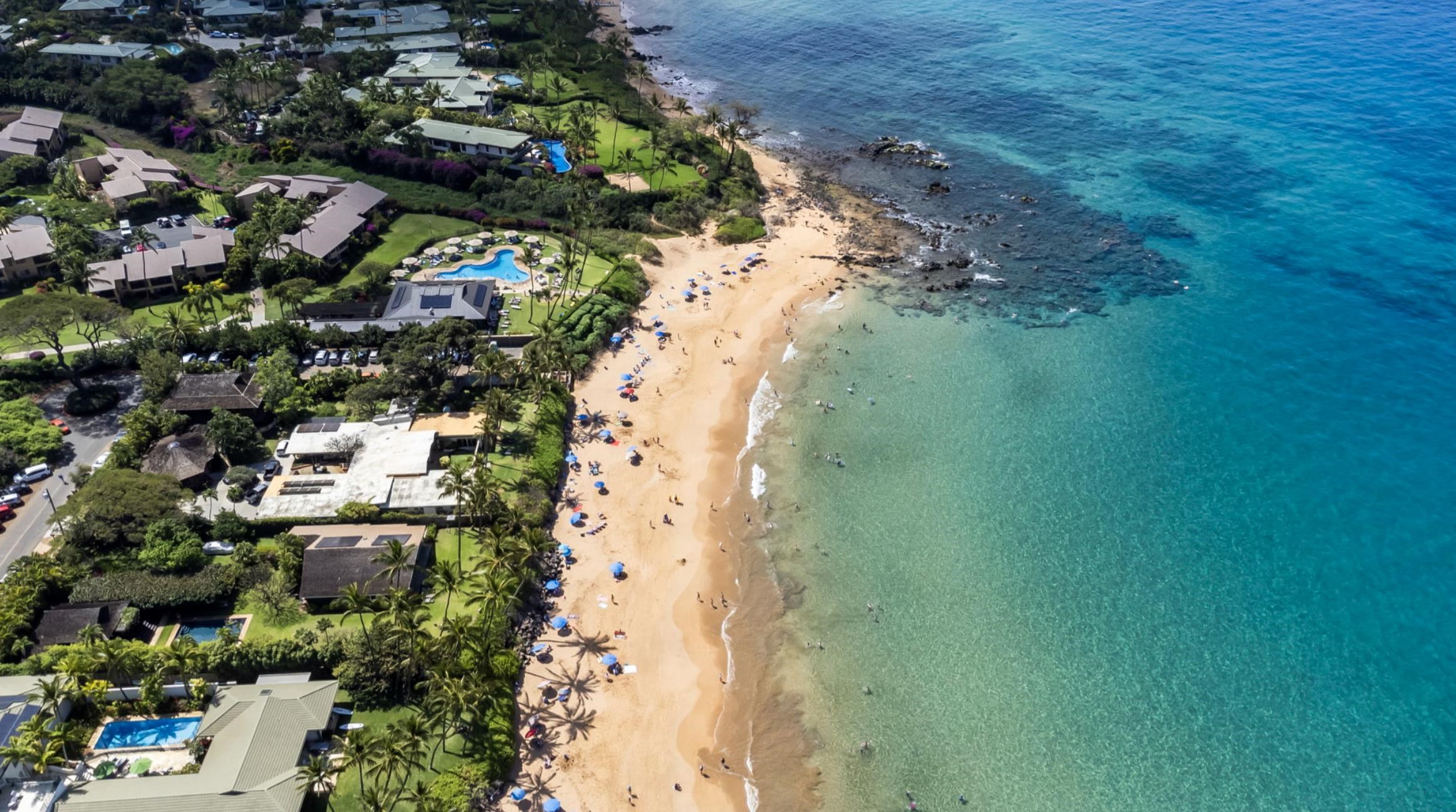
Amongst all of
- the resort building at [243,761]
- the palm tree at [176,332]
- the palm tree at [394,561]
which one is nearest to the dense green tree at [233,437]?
the palm tree at [176,332]

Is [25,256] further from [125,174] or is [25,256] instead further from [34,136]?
[34,136]

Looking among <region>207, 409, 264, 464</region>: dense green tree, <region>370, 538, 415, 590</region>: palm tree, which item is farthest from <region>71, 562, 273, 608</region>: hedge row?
<region>207, 409, 264, 464</region>: dense green tree

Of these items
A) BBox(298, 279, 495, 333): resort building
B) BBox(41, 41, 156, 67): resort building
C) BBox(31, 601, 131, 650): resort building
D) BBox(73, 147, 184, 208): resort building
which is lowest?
BBox(31, 601, 131, 650): resort building

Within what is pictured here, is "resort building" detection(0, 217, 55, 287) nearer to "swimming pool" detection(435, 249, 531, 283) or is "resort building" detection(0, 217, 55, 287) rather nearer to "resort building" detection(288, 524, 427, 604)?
"swimming pool" detection(435, 249, 531, 283)

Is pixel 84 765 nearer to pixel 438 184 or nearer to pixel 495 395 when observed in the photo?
pixel 495 395

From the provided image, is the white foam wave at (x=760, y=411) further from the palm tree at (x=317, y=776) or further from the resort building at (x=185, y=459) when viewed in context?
the resort building at (x=185, y=459)

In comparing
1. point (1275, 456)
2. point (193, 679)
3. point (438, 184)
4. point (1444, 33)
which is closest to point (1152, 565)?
point (1275, 456)
